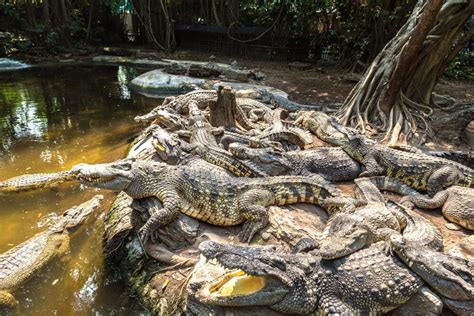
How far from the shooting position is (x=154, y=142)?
208 inches

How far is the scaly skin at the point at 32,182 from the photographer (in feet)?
17.0

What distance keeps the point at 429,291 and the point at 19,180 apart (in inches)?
213

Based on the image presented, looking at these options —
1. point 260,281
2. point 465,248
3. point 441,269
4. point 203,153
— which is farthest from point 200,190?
point 465,248

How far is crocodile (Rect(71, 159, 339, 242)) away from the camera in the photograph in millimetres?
3688

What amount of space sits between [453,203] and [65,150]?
21.2 ft

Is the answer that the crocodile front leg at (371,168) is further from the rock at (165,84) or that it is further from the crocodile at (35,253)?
the rock at (165,84)

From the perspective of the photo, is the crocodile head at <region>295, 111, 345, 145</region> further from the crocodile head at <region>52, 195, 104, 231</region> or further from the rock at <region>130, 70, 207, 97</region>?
the rock at <region>130, 70, 207, 97</region>

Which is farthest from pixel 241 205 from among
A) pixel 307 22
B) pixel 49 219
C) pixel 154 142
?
pixel 307 22

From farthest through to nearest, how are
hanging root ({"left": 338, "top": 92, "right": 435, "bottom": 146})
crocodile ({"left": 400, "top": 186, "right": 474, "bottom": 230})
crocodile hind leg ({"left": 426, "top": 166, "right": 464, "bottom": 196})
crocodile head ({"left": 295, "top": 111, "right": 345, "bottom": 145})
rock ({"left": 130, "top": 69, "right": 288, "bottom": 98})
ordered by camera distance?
1. rock ({"left": 130, "top": 69, "right": 288, "bottom": 98})
2. hanging root ({"left": 338, "top": 92, "right": 435, "bottom": 146})
3. crocodile head ({"left": 295, "top": 111, "right": 345, "bottom": 145})
4. crocodile hind leg ({"left": 426, "top": 166, "right": 464, "bottom": 196})
5. crocodile ({"left": 400, "top": 186, "right": 474, "bottom": 230})

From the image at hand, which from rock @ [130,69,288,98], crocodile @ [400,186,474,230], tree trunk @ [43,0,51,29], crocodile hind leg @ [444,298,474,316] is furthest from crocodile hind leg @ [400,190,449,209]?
tree trunk @ [43,0,51,29]

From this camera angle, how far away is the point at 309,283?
8.59ft

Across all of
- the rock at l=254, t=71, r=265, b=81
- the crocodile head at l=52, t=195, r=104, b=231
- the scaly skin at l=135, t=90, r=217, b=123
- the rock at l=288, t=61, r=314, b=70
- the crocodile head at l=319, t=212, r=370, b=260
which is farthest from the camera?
the rock at l=288, t=61, r=314, b=70

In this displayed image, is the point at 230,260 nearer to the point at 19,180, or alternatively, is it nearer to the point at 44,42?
the point at 19,180

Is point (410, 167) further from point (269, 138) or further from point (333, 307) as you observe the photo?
point (333, 307)
